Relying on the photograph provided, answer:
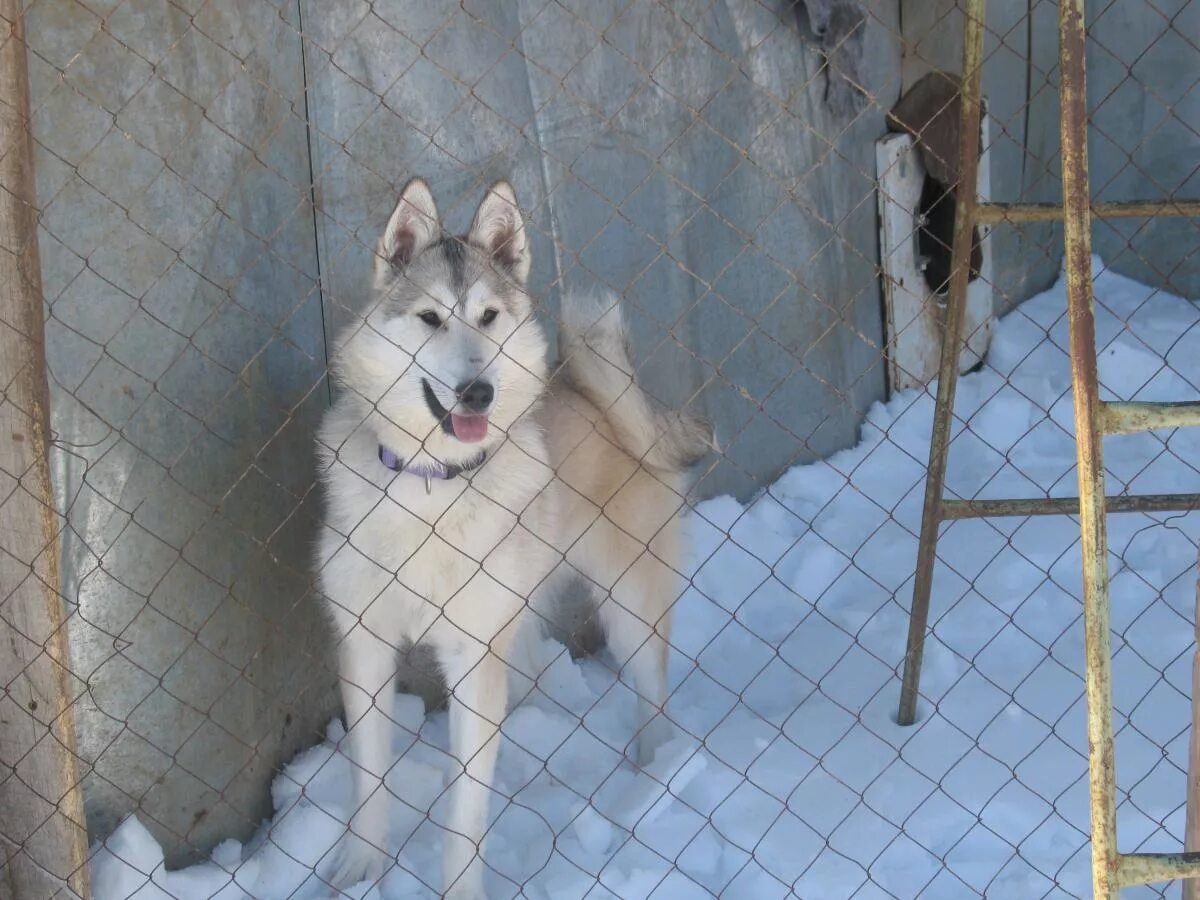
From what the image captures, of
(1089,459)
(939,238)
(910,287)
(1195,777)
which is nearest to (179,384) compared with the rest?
(1089,459)

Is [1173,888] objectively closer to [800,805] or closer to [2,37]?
[800,805]

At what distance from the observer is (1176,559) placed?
14.7 ft

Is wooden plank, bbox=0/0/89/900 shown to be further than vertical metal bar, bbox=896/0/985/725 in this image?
No

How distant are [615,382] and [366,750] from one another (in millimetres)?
1219

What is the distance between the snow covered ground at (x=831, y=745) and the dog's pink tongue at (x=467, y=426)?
2.23 feet

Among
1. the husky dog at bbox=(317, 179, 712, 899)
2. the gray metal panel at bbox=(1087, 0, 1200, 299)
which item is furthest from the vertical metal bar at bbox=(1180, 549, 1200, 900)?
the gray metal panel at bbox=(1087, 0, 1200, 299)

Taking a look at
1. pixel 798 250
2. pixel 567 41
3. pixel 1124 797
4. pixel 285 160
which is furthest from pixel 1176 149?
pixel 285 160

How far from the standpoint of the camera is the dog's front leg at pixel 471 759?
10.6ft

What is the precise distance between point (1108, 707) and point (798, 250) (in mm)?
3303

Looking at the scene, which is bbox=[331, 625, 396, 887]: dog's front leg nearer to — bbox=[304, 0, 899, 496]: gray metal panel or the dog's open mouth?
the dog's open mouth

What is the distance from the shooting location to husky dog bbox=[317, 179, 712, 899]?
325 cm

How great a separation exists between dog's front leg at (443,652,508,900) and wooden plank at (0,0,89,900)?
0.87 metres

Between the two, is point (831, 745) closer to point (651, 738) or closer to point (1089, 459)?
point (651, 738)

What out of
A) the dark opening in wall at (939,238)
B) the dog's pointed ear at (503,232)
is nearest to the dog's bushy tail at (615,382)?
the dog's pointed ear at (503,232)
